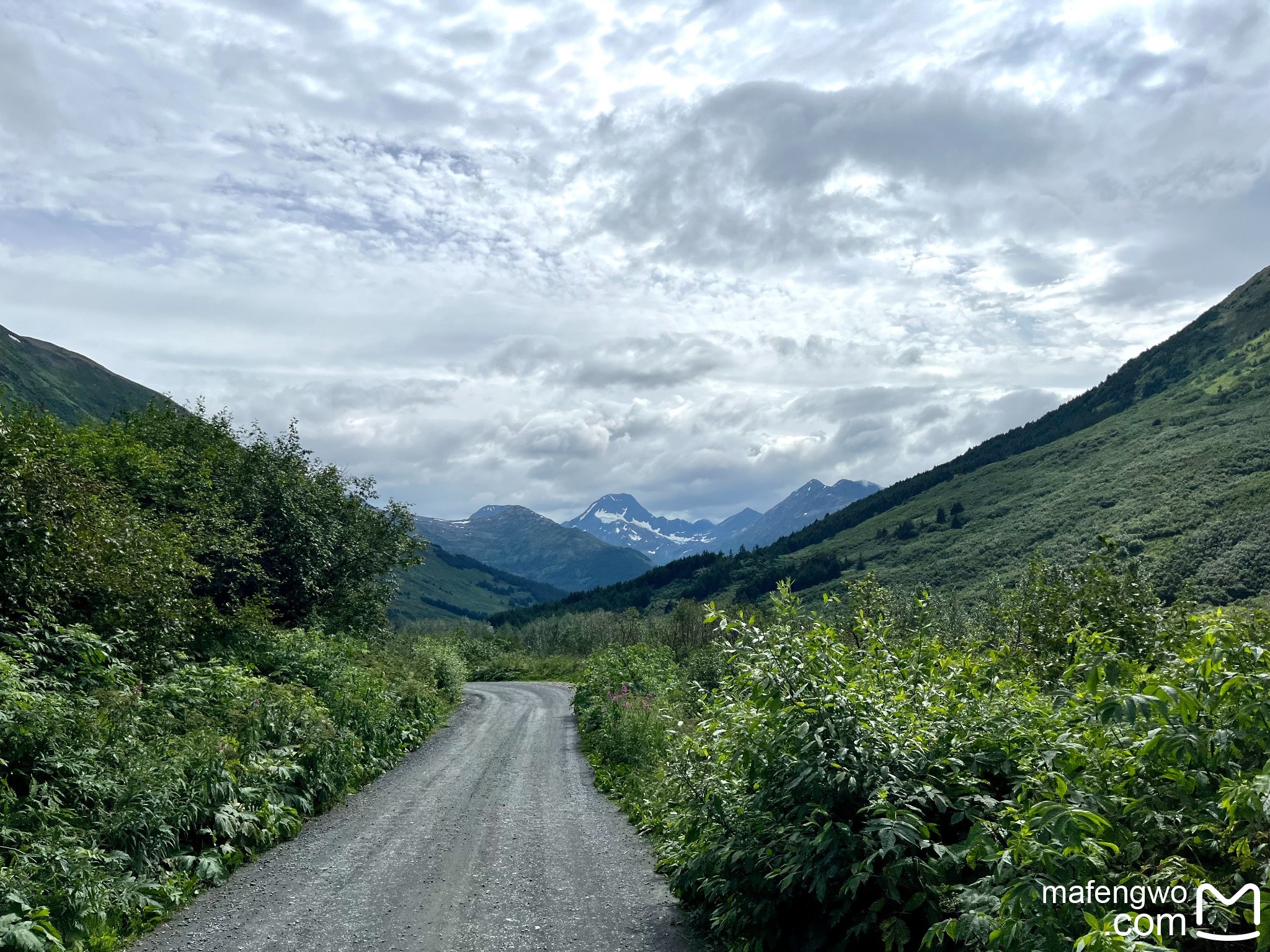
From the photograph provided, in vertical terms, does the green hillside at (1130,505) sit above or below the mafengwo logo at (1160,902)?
above

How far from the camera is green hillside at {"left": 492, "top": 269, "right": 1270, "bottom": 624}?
325 feet

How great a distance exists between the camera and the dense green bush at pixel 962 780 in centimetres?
397

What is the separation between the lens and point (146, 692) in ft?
38.1

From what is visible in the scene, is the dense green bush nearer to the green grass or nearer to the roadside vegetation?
the roadside vegetation

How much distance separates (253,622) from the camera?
55.0 ft

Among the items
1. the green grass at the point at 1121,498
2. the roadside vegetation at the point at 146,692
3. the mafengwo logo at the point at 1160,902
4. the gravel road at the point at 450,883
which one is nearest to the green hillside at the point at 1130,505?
the green grass at the point at 1121,498

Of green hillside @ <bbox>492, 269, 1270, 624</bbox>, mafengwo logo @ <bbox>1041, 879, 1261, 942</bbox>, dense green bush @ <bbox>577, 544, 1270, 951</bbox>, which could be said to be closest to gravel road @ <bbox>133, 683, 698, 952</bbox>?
dense green bush @ <bbox>577, 544, 1270, 951</bbox>

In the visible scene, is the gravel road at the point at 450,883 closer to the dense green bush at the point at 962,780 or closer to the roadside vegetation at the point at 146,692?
the roadside vegetation at the point at 146,692

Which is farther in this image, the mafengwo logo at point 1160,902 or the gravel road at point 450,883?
the gravel road at point 450,883

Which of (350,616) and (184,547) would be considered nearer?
(184,547)

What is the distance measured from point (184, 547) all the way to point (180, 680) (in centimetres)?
506

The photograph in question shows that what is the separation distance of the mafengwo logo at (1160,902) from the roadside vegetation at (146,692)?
7884 millimetres

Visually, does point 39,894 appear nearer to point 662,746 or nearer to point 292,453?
point 662,746

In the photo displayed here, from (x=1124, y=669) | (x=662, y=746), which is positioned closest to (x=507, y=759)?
(x=662, y=746)
